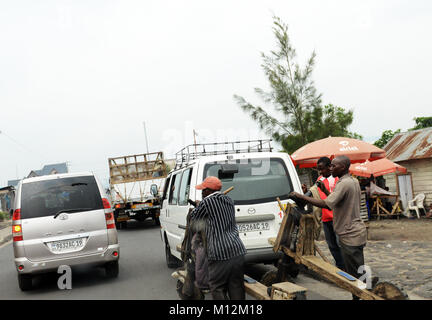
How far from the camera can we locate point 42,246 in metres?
7.45

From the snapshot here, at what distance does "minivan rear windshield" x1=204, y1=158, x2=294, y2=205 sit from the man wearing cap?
2333mm

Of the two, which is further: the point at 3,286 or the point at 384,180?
the point at 384,180

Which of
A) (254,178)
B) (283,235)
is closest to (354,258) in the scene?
(283,235)

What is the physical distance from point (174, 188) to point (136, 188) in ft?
37.1

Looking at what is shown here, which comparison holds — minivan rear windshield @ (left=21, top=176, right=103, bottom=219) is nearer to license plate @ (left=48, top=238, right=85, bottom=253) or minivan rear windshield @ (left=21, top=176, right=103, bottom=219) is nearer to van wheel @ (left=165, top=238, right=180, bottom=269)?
license plate @ (left=48, top=238, right=85, bottom=253)

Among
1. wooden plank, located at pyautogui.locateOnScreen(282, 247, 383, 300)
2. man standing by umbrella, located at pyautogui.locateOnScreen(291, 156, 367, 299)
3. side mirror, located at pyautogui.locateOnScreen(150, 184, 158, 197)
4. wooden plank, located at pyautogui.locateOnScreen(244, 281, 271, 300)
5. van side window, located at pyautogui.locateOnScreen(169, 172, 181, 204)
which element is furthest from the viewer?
side mirror, located at pyautogui.locateOnScreen(150, 184, 158, 197)

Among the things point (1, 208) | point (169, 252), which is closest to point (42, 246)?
point (169, 252)

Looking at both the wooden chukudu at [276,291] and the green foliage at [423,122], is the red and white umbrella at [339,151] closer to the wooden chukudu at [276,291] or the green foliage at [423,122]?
the wooden chukudu at [276,291]

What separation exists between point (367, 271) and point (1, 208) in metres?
53.1

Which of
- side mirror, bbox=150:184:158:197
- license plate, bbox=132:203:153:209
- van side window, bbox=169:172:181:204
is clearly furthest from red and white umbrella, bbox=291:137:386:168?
license plate, bbox=132:203:153:209

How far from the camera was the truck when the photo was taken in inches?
734

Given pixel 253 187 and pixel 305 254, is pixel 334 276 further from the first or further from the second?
pixel 253 187
